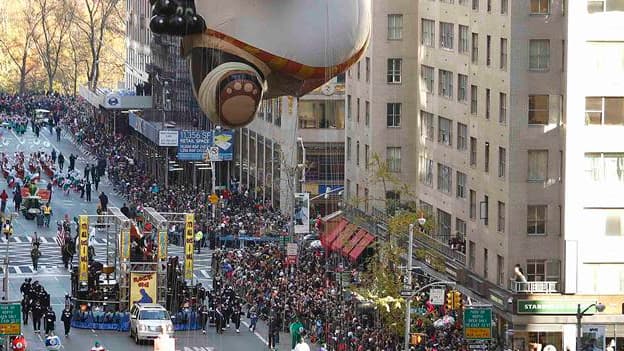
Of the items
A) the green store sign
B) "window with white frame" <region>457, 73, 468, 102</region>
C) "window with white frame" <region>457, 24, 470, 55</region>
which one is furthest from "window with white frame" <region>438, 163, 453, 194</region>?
the green store sign

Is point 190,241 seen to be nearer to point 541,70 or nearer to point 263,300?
point 263,300

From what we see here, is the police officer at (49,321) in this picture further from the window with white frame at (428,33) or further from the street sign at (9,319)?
the window with white frame at (428,33)

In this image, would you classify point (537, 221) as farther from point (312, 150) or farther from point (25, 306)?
point (312, 150)

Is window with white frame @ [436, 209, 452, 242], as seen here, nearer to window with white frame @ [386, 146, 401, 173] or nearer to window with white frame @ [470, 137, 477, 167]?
window with white frame @ [470, 137, 477, 167]

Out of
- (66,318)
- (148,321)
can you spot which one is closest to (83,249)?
(66,318)

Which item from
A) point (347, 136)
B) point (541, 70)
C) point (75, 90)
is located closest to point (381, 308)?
point (541, 70)
